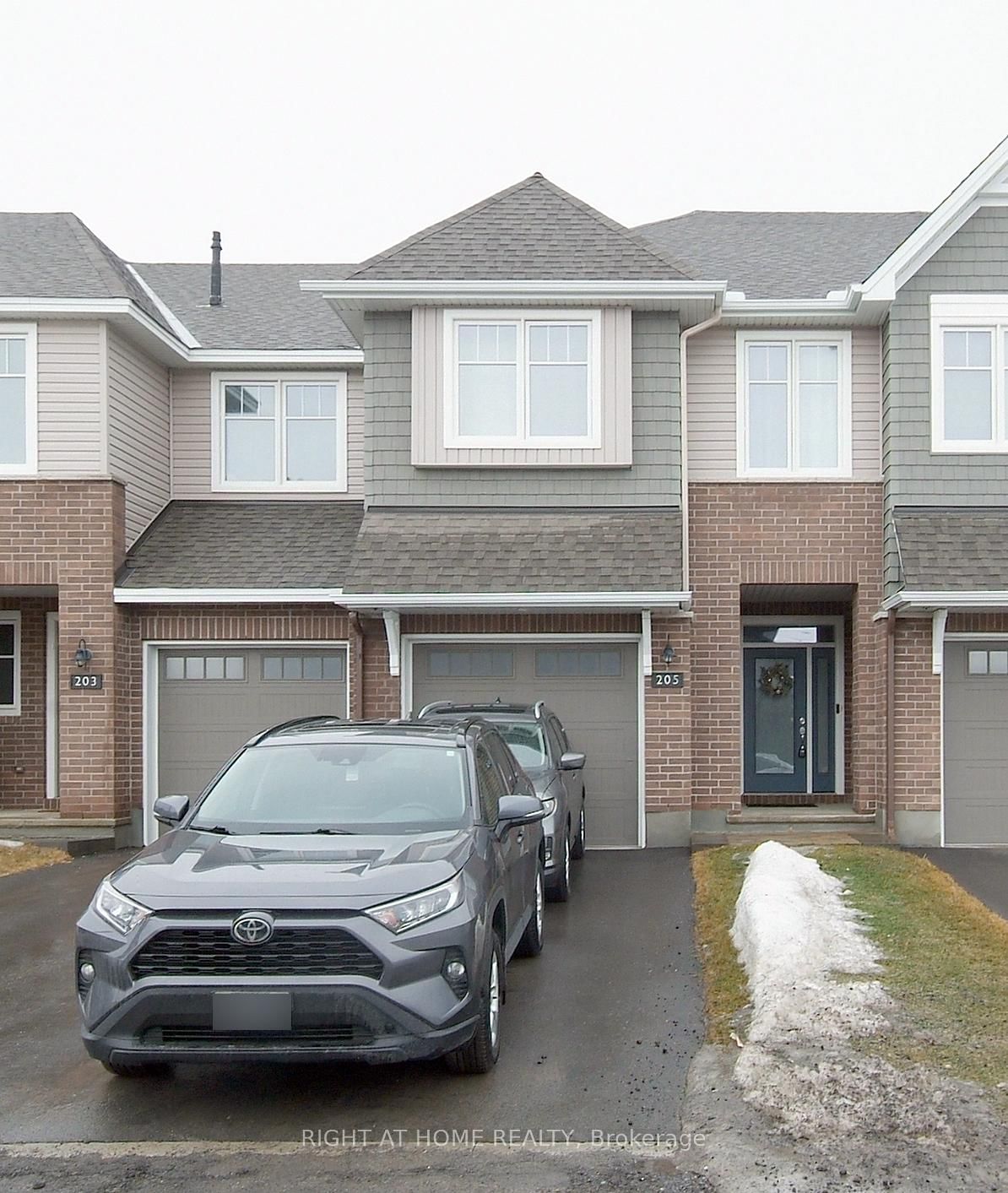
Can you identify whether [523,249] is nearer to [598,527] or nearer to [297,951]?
[598,527]

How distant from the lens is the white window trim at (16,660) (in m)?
16.6

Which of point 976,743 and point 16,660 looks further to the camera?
point 16,660

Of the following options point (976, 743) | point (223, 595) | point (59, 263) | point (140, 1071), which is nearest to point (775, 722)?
point (976, 743)

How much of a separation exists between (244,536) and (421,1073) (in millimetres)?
10222

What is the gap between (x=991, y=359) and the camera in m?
14.7

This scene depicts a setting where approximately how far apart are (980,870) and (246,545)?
8.81 meters

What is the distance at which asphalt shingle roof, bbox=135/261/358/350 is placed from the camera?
17.0 metres

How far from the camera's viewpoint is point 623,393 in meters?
14.4

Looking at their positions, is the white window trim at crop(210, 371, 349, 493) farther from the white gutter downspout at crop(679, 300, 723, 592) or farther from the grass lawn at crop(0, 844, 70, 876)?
the grass lawn at crop(0, 844, 70, 876)

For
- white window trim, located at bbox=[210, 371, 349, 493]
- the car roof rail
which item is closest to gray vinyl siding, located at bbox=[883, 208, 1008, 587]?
white window trim, located at bbox=[210, 371, 349, 493]

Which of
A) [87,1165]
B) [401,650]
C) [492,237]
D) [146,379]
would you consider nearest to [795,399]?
[492,237]

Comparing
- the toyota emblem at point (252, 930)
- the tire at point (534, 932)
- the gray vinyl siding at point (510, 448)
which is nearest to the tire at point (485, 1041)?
the toyota emblem at point (252, 930)

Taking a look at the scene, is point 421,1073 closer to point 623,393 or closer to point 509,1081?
point 509,1081

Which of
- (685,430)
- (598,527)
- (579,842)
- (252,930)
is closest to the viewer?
(252,930)
